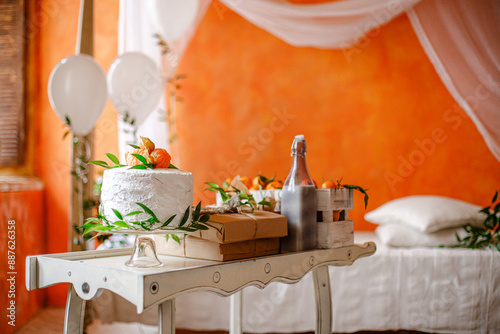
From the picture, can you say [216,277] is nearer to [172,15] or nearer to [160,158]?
[160,158]

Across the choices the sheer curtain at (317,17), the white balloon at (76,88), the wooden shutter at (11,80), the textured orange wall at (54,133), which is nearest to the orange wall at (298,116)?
the textured orange wall at (54,133)

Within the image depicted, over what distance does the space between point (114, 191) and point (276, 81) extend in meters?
2.26

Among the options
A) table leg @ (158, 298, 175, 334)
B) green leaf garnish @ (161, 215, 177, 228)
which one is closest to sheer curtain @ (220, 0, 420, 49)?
green leaf garnish @ (161, 215, 177, 228)

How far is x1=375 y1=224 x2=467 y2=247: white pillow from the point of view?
2.24 metres

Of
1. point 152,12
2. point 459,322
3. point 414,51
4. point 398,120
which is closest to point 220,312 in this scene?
point 459,322

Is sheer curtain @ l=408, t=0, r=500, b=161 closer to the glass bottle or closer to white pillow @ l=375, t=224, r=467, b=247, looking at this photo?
white pillow @ l=375, t=224, r=467, b=247

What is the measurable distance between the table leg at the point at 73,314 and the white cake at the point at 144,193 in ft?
0.90

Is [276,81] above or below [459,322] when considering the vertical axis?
above

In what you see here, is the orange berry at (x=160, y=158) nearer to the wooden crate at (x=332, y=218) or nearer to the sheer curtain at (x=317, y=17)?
the wooden crate at (x=332, y=218)

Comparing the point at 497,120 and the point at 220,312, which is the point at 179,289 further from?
the point at 497,120

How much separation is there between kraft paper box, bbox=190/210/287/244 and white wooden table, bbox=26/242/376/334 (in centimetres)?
5

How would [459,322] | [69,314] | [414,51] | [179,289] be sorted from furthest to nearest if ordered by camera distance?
1. [414,51]
2. [459,322]
3. [69,314]
4. [179,289]

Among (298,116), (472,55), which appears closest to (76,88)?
(298,116)

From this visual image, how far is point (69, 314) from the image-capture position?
1.11 m
